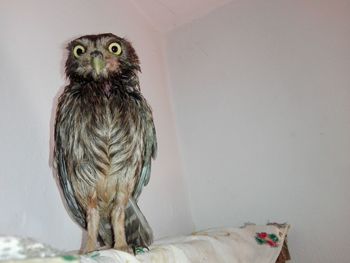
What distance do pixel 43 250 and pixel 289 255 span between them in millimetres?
1152

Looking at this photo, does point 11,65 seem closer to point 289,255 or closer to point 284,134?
point 284,134

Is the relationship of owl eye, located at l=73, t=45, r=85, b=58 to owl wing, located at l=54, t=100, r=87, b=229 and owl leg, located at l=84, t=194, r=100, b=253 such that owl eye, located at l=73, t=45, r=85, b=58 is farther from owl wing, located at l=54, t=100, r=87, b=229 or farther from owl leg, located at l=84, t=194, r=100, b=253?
owl leg, located at l=84, t=194, r=100, b=253

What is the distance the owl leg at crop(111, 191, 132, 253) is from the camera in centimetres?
61

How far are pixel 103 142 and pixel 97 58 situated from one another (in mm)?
161

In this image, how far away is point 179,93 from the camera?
1.66m

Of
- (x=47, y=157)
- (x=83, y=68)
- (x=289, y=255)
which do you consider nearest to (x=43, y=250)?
(x=83, y=68)

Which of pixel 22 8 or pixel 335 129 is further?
pixel 335 129

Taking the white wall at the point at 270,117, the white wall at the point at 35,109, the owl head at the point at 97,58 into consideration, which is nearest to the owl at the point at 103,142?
the owl head at the point at 97,58

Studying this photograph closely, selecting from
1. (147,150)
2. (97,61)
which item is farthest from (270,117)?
(97,61)

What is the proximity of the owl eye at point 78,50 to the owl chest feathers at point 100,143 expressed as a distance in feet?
0.25

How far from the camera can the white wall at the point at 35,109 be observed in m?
0.77

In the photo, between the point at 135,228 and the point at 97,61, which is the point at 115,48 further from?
the point at 135,228

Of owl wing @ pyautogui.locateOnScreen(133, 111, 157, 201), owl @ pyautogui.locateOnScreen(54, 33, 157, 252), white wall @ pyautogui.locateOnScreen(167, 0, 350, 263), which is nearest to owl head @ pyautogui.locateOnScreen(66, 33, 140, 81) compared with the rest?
owl @ pyautogui.locateOnScreen(54, 33, 157, 252)

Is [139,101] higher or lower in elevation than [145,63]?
lower
